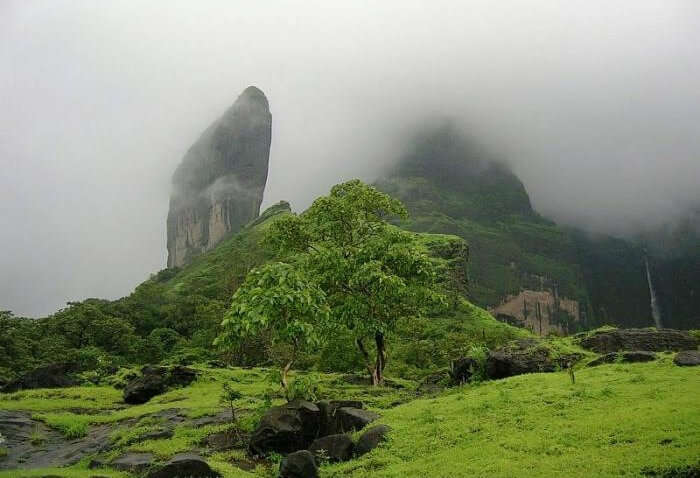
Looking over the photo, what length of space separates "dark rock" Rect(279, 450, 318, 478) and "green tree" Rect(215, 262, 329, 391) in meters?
4.81

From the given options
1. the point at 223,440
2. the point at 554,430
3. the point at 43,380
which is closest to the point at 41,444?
the point at 223,440

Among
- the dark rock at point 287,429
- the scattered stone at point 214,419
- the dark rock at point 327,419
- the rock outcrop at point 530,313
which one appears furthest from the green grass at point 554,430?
the rock outcrop at point 530,313

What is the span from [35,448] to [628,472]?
1998 cm

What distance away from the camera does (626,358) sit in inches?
835

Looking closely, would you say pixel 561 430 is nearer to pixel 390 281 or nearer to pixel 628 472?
pixel 628 472

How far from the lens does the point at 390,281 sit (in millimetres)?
A: 23734

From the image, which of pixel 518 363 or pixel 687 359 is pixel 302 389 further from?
pixel 687 359

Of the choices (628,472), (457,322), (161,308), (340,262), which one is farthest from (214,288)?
(628,472)

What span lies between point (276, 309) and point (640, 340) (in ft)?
59.8

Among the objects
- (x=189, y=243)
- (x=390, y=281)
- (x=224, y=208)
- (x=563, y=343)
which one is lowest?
(x=563, y=343)

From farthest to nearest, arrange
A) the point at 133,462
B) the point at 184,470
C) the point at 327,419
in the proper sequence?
the point at 327,419 < the point at 133,462 < the point at 184,470

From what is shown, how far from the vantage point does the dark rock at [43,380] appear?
3309 cm

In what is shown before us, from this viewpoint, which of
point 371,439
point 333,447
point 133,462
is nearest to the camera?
point 333,447

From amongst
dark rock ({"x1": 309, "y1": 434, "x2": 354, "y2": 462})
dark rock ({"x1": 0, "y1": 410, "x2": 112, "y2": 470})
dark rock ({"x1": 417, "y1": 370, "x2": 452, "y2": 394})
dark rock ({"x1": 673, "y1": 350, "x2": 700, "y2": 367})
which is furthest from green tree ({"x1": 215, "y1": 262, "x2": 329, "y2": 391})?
dark rock ({"x1": 673, "y1": 350, "x2": 700, "y2": 367})
